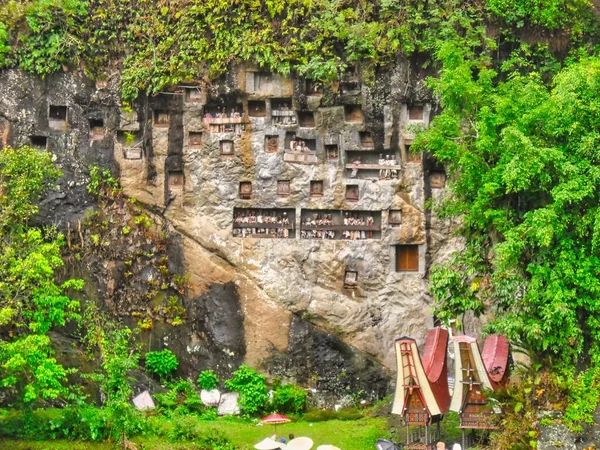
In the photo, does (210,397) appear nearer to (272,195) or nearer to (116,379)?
(116,379)

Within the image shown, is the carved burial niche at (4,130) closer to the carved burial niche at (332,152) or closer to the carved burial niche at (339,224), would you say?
the carved burial niche at (339,224)

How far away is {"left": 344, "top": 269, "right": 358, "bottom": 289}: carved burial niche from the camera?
21.0 metres

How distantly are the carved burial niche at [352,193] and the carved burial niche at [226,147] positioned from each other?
2.83m

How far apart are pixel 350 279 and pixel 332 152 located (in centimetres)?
298

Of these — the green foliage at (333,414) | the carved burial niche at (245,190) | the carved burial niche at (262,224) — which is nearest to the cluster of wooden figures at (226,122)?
the carved burial niche at (245,190)

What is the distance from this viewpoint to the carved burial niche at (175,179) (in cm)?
2131

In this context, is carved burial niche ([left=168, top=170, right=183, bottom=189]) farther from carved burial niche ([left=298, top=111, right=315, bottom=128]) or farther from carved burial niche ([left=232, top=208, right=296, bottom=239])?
carved burial niche ([left=298, top=111, right=315, bottom=128])

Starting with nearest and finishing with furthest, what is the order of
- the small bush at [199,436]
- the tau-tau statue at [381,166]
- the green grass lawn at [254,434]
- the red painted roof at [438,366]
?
the red painted roof at [438,366] → the green grass lawn at [254,434] → the small bush at [199,436] → the tau-tau statue at [381,166]

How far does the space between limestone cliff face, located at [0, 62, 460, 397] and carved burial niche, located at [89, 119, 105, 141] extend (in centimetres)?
5

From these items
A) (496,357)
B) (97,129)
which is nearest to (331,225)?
(496,357)

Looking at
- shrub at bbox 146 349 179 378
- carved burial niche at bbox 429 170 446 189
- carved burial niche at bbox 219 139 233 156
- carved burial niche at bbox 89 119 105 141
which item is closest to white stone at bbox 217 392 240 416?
shrub at bbox 146 349 179 378

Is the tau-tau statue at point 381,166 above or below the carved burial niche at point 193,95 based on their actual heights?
below

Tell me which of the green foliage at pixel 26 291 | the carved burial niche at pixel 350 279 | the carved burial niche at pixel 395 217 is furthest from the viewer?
the carved burial niche at pixel 395 217

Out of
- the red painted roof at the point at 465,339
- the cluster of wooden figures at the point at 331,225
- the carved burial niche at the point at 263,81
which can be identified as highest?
the carved burial niche at the point at 263,81
